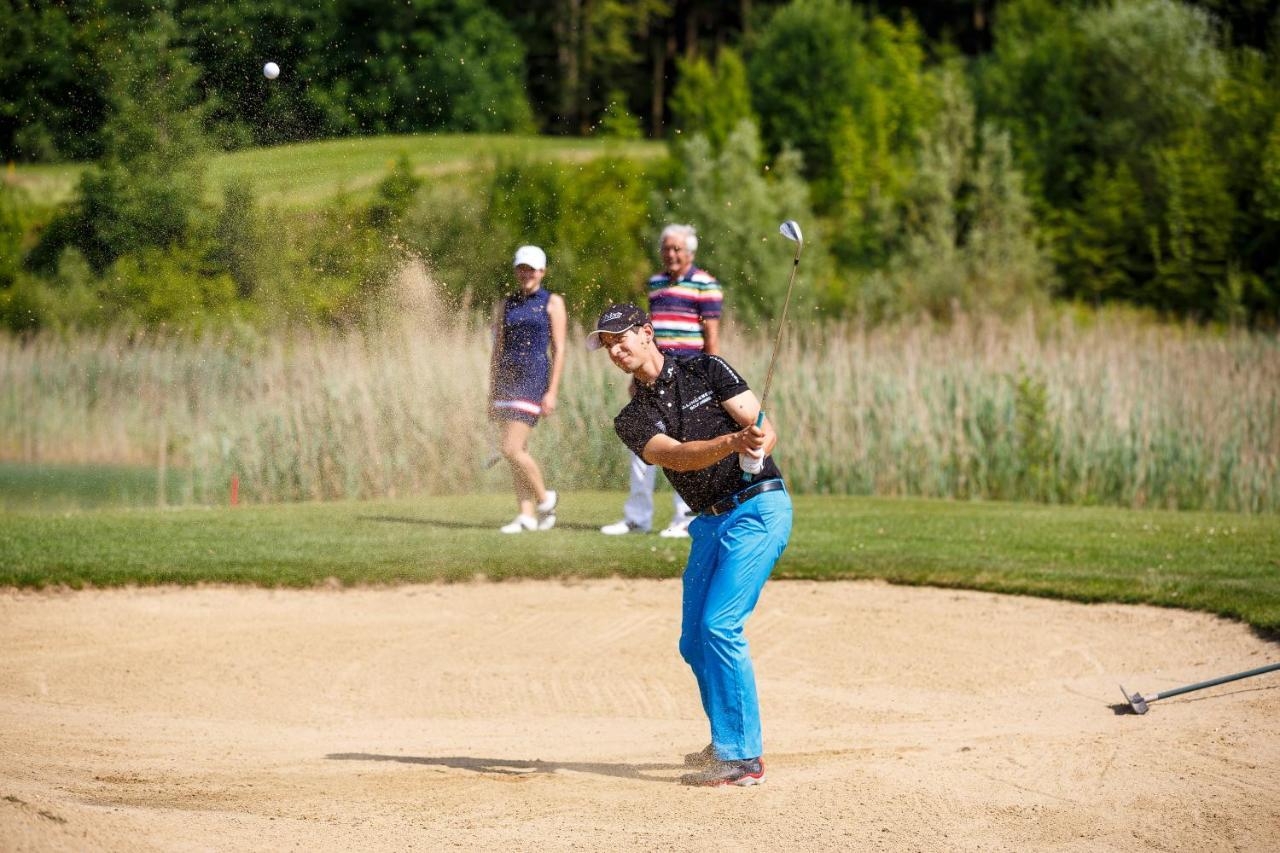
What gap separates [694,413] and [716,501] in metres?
0.37

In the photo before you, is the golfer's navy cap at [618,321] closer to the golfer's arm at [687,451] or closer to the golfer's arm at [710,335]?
the golfer's arm at [687,451]

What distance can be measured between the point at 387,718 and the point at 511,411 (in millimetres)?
4159

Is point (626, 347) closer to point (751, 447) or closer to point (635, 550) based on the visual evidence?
point (751, 447)

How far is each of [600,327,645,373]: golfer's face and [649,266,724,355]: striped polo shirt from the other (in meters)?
4.86

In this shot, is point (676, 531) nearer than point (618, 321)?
No

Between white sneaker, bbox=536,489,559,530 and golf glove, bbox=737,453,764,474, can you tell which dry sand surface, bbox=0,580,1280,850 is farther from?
white sneaker, bbox=536,489,559,530

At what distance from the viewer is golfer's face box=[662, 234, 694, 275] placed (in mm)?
10602

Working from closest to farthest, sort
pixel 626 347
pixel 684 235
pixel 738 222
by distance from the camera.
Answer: pixel 626 347
pixel 684 235
pixel 738 222

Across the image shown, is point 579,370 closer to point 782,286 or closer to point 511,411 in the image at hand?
point 511,411

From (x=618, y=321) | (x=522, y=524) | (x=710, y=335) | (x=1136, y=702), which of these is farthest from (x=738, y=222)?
(x=618, y=321)

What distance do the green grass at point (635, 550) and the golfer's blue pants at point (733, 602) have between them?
412cm

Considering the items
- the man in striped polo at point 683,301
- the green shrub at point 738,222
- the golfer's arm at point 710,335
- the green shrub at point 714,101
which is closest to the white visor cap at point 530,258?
the man in striped polo at point 683,301

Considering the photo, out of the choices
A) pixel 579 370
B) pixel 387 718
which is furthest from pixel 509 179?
pixel 387 718

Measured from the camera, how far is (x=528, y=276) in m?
11.3
